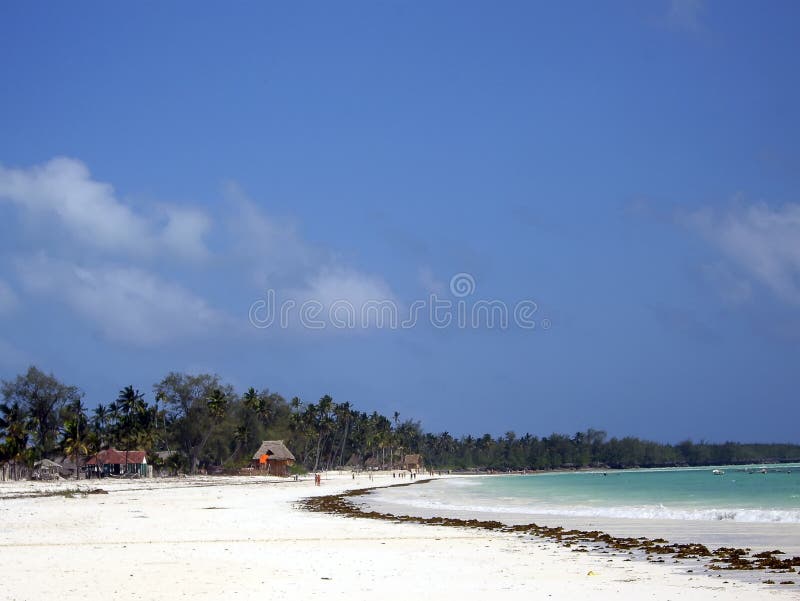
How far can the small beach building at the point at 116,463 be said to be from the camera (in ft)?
277

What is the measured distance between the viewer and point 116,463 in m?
86.1

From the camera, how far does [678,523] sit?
2638cm

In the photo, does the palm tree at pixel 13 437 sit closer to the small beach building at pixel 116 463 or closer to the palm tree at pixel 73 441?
the palm tree at pixel 73 441

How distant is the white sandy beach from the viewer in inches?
488

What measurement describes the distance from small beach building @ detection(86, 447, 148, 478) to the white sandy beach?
6244cm

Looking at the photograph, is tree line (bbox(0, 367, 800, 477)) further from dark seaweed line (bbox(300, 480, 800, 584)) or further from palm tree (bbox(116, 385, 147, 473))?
dark seaweed line (bbox(300, 480, 800, 584))

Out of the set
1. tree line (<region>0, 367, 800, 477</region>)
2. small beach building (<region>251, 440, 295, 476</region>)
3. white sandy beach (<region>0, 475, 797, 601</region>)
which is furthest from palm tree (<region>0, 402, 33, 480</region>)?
white sandy beach (<region>0, 475, 797, 601</region>)

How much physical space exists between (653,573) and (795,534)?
9.77m

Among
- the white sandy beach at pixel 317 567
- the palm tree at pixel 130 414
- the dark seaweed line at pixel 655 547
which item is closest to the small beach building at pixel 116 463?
the palm tree at pixel 130 414

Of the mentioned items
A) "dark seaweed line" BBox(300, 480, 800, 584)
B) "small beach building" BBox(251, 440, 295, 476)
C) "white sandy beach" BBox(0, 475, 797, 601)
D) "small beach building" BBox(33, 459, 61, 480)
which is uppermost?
"small beach building" BBox(251, 440, 295, 476)

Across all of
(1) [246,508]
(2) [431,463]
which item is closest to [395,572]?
(1) [246,508]

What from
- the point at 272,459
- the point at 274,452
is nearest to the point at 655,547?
the point at 272,459

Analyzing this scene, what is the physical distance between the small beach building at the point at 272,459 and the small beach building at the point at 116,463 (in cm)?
1556

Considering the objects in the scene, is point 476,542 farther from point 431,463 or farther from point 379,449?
point 431,463
